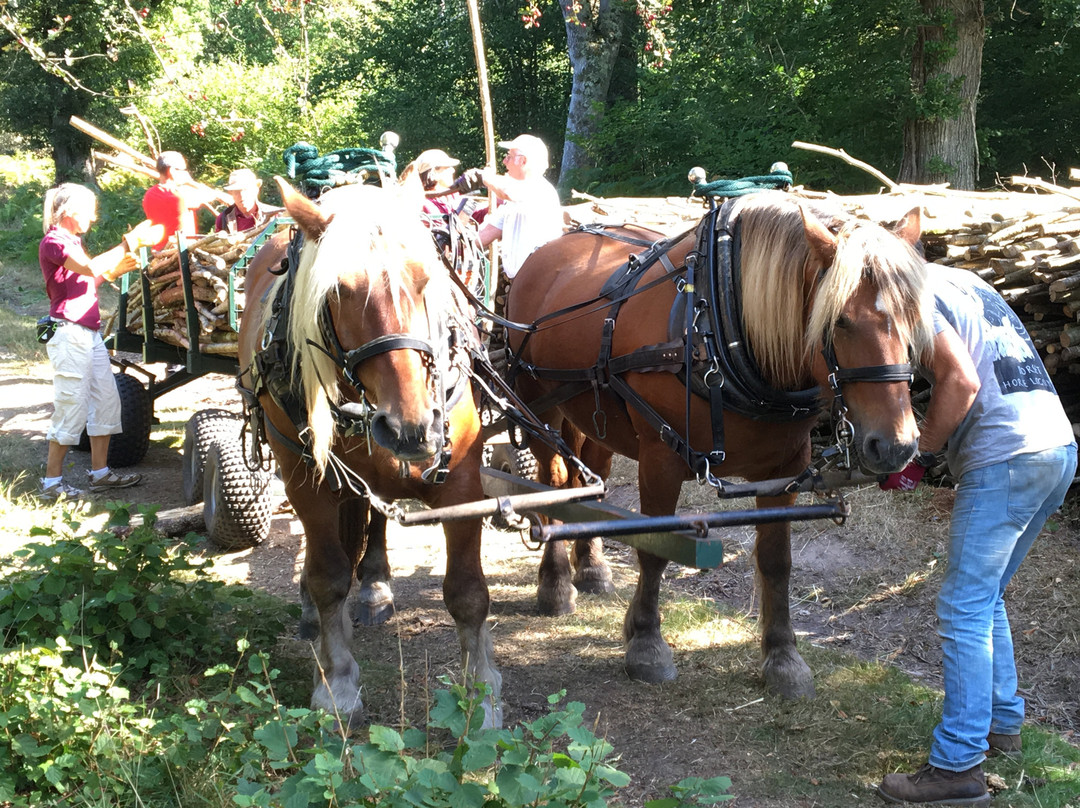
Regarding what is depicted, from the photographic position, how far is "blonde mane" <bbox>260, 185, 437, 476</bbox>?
2.83m

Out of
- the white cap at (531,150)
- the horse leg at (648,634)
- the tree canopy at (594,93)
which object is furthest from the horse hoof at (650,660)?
the tree canopy at (594,93)

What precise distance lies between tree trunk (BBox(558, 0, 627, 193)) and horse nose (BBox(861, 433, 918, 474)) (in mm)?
12057

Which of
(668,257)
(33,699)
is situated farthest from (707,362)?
→ (33,699)

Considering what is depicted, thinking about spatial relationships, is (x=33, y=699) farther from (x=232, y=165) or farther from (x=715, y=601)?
(x=232, y=165)

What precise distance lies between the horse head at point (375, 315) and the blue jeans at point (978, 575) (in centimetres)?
170

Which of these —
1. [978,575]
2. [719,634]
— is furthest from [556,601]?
[978,575]

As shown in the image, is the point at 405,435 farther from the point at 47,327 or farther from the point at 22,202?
the point at 22,202

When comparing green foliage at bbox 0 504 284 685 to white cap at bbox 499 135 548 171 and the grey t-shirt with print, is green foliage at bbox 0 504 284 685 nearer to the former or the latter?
the grey t-shirt with print

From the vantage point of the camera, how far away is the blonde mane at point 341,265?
2.83 meters

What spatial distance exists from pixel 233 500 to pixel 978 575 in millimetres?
3942

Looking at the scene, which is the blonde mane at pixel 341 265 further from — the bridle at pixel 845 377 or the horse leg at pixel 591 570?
the horse leg at pixel 591 570

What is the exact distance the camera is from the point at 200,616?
3893 mm

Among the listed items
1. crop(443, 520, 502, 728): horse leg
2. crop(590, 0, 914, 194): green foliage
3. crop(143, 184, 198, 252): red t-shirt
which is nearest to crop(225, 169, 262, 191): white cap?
crop(143, 184, 198, 252): red t-shirt

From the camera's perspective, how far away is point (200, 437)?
6.05m
